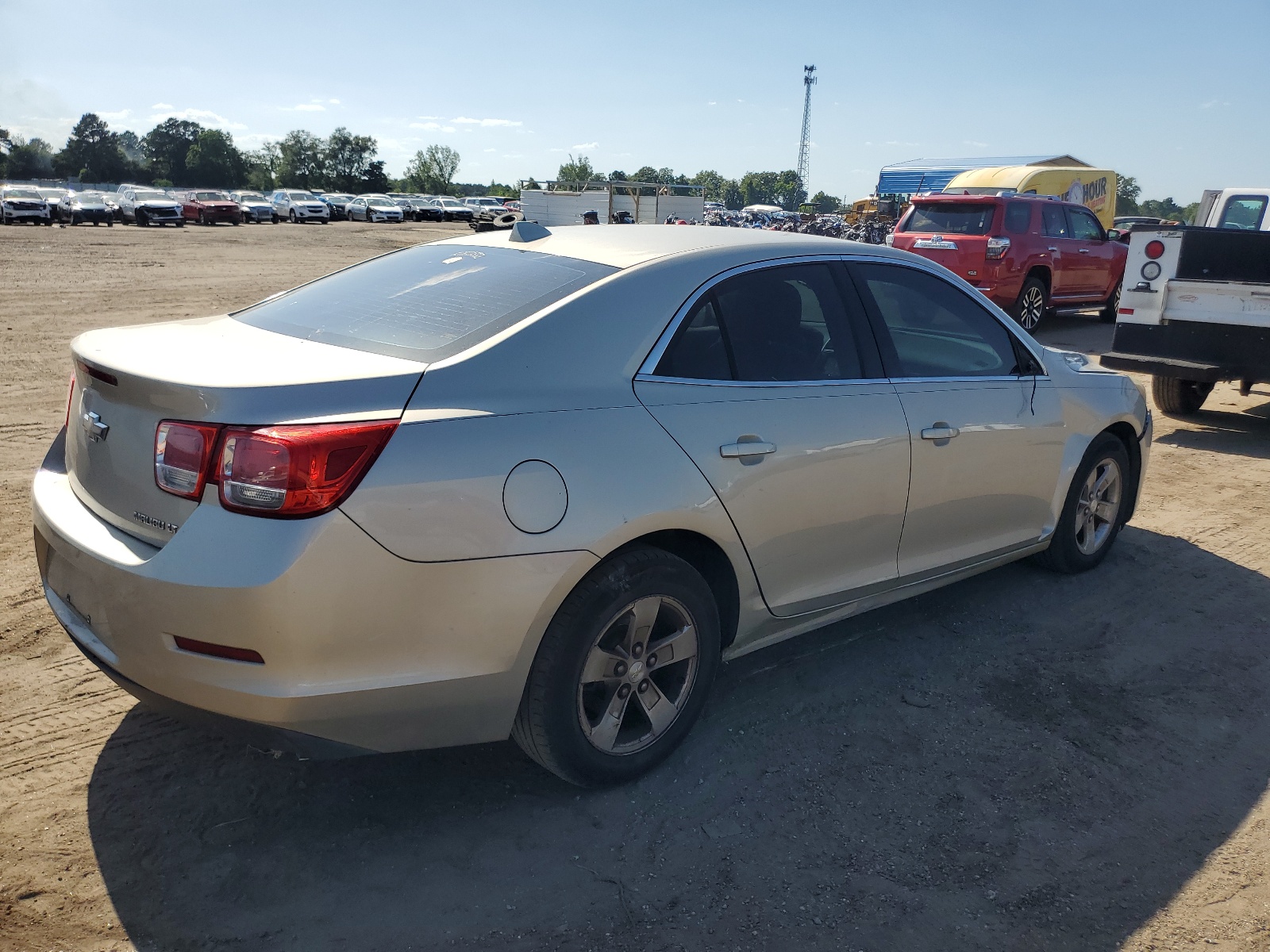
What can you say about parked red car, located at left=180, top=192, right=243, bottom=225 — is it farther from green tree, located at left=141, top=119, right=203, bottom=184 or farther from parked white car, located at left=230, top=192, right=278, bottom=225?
green tree, located at left=141, top=119, right=203, bottom=184

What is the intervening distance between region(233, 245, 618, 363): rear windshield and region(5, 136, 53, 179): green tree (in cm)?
12005

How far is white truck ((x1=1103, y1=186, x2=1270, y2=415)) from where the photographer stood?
7.87 m

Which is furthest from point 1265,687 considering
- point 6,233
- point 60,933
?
point 6,233

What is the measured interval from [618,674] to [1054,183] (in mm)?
24871

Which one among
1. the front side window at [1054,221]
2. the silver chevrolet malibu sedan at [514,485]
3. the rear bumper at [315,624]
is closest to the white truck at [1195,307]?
the silver chevrolet malibu sedan at [514,485]

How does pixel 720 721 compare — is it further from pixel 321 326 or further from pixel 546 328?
pixel 321 326

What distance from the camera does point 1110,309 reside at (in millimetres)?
15898

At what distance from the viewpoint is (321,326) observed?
3.07 m

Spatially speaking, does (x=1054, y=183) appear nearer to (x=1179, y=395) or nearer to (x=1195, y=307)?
(x=1179, y=395)

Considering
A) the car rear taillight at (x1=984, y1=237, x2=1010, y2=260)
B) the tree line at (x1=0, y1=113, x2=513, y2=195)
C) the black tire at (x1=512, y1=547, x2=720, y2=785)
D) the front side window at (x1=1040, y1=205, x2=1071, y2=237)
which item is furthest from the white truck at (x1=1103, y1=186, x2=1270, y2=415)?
the tree line at (x1=0, y1=113, x2=513, y2=195)

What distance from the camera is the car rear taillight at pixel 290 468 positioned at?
2.32m

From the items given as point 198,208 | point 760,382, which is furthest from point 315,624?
point 198,208

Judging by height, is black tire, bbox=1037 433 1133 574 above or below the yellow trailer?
below

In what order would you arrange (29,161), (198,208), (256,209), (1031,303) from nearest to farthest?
(1031,303) → (198,208) → (256,209) → (29,161)
